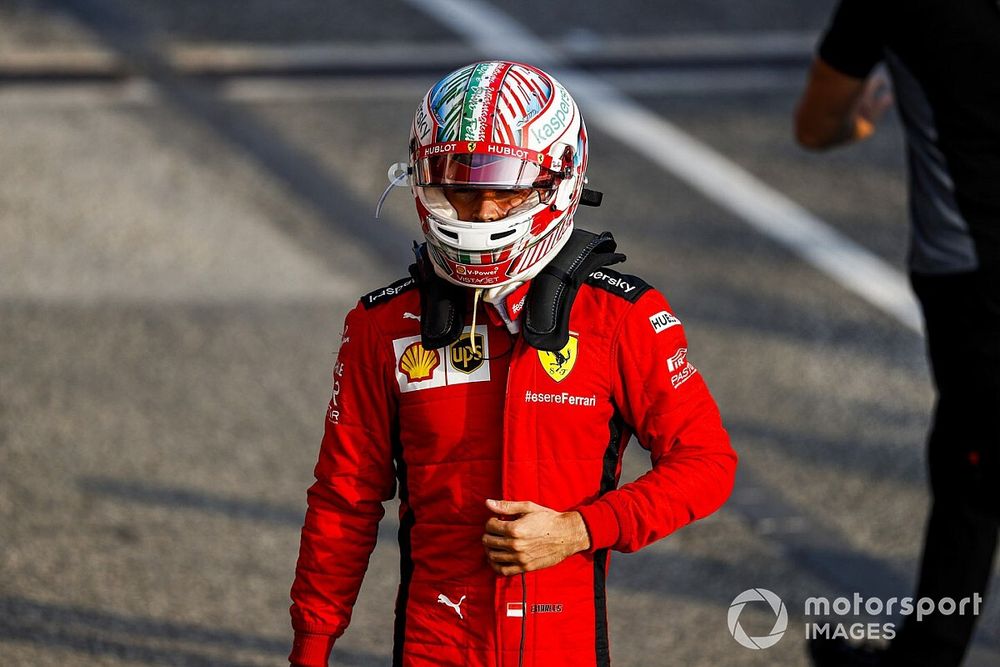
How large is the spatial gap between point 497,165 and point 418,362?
499 mm

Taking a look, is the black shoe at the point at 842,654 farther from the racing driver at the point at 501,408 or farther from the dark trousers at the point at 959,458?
the racing driver at the point at 501,408

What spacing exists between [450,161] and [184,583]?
285cm

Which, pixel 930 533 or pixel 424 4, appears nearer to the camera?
pixel 930 533

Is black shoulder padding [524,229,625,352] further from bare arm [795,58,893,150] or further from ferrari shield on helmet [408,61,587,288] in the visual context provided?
bare arm [795,58,893,150]

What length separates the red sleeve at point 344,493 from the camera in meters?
3.37

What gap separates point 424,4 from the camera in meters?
11.4

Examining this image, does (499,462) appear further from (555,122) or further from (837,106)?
(837,106)

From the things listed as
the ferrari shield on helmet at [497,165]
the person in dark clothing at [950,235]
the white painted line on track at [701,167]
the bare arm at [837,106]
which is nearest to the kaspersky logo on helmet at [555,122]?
the ferrari shield on helmet at [497,165]

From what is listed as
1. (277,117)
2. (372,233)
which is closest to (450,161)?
(372,233)

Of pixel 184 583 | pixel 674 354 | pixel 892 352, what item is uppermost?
pixel 892 352

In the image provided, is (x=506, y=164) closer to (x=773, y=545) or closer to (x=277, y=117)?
(x=773, y=545)

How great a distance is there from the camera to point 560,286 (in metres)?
3.32

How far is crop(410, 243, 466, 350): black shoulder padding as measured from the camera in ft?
10.8

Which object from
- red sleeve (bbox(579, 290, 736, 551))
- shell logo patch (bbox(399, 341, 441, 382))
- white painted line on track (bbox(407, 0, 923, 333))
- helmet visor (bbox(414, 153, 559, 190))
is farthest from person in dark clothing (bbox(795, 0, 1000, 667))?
white painted line on track (bbox(407, 0, 923, 333))
